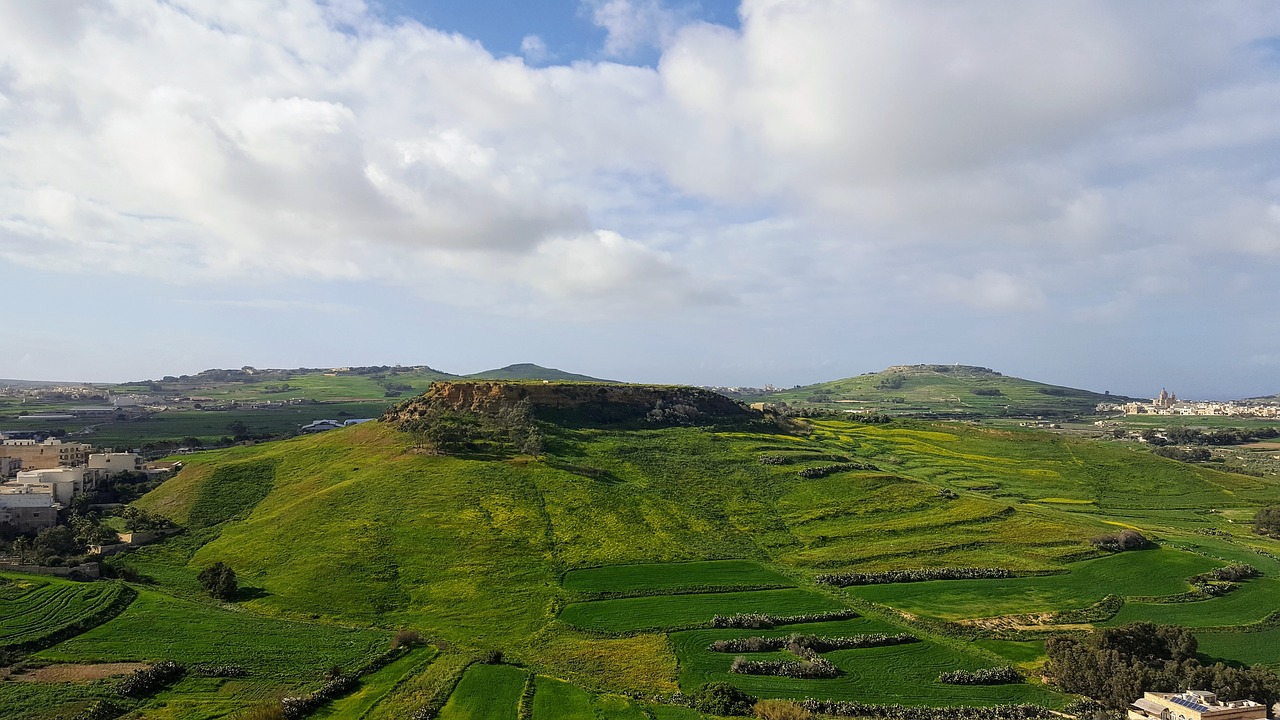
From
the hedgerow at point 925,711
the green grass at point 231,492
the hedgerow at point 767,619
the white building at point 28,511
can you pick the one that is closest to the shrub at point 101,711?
the hedgerow at point 767,619

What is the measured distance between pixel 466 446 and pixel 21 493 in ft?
156

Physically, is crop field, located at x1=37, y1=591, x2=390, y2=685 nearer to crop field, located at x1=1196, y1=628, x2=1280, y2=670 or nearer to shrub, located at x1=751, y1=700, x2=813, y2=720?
shrub, located at x1=751, y1=700, x2=813, y2=720

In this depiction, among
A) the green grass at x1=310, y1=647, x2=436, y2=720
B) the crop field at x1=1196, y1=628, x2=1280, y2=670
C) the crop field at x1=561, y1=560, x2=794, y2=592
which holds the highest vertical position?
the crop field at x1=1196, y1=628, x2=1280, y2=670

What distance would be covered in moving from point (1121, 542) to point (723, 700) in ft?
159

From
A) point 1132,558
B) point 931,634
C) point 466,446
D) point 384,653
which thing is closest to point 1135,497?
point 1132,558

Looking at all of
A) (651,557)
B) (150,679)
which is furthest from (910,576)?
(150,679)

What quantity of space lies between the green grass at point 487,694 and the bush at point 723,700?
31.3ft

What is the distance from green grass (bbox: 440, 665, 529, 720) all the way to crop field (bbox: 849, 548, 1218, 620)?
93.6ft

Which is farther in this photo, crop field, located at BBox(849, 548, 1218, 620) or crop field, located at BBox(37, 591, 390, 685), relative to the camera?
crop field, located at BBox(849, 548, 1218, 620)

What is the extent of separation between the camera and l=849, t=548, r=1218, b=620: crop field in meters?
50.1

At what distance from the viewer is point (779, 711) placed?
33500 mm

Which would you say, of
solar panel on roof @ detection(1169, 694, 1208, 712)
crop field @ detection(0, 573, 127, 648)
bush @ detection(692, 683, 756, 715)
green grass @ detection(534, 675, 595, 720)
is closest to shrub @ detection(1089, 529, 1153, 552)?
solar panel on roof @ detection(1169, 694, 1208, 712)

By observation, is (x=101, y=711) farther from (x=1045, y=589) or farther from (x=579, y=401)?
(x=579, y=401)

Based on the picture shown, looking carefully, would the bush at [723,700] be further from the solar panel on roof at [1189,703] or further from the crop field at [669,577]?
the solar panel on roof at [1189,703]
